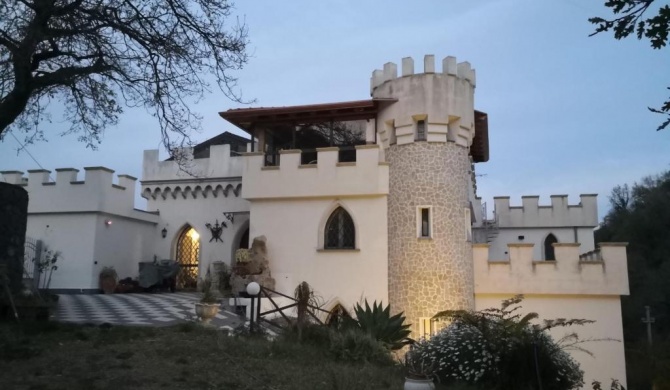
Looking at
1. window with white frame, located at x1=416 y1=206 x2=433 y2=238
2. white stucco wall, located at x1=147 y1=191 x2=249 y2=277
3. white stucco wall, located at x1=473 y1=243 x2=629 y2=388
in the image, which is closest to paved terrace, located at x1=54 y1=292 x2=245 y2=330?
white stucco wall, located at x1=147 y1=191 x2=249 y2=277

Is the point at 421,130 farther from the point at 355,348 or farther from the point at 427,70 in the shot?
the point at 355,348

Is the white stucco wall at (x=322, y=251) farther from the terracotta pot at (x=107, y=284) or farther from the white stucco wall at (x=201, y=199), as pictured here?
the terracotta pot at (x=107, y=284)

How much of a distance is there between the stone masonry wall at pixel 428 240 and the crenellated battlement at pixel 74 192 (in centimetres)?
1091

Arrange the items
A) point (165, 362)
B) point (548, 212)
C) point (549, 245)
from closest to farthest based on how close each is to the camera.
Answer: point (165, 362)
point (548, 212)
point (549, 245)

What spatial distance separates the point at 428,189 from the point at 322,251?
3.58m

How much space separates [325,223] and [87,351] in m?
9.61

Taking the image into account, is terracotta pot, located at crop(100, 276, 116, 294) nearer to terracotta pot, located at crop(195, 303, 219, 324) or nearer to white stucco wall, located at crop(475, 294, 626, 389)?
terracotta pot, located at crop(195, 303, 219, 324)

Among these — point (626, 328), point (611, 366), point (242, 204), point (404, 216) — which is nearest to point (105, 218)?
point (242, 204)

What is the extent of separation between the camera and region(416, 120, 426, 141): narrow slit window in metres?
15.8

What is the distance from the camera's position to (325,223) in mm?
16250

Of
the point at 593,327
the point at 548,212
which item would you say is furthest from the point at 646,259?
the point at 593,327

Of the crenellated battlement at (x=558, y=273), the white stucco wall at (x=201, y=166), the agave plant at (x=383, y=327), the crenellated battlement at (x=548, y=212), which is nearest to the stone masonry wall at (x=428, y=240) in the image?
the crenellated battlement at (x=558, y=273)

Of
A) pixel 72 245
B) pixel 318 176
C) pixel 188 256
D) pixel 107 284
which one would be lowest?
pixel 107 284

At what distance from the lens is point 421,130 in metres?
16.0
